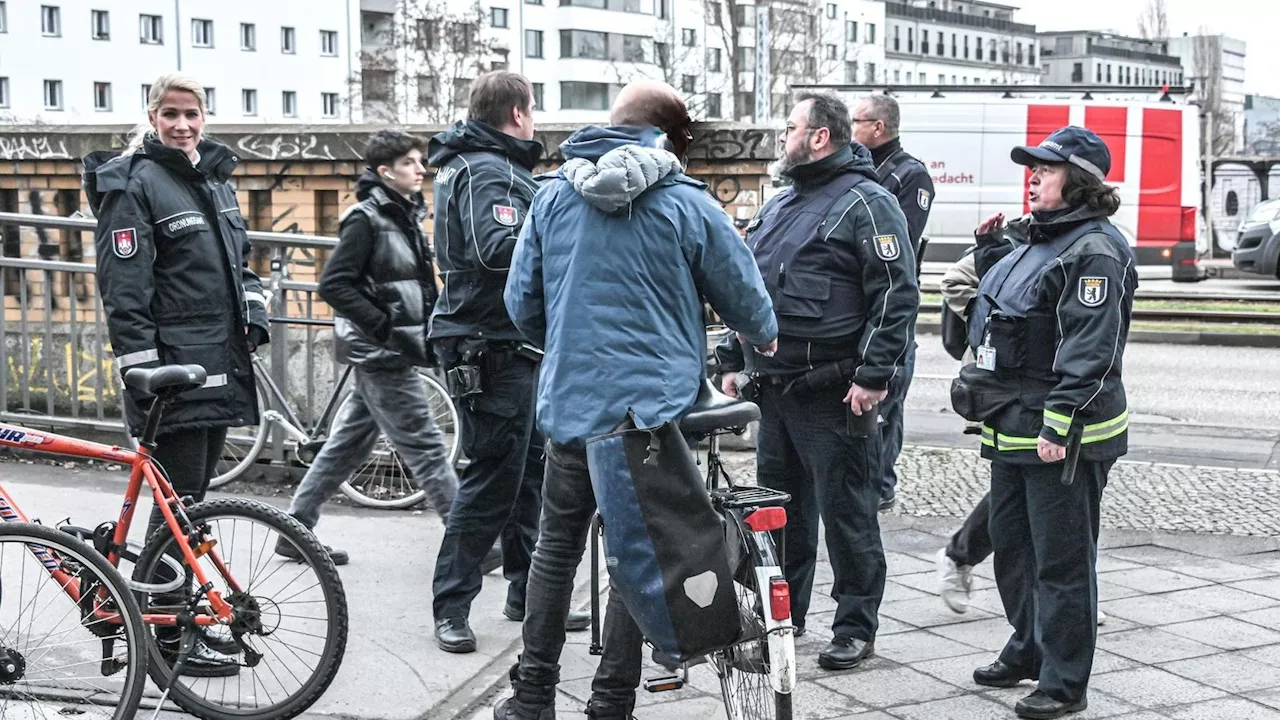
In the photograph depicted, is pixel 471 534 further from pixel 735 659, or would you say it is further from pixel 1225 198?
pixel 1225 198

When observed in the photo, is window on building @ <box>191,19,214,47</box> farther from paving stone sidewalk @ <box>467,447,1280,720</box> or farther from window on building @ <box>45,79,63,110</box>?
paving stone sidewalk @ <box>467,447,1280,720</box>

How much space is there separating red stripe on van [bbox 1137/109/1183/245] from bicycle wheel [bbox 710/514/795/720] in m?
20.3

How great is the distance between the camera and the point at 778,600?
146 inches

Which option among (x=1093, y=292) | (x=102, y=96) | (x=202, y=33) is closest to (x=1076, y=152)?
(x=1093, y=292)

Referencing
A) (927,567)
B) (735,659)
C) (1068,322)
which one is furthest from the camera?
(927,567)

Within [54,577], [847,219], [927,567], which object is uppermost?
[847,219]

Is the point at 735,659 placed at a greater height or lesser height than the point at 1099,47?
lesser

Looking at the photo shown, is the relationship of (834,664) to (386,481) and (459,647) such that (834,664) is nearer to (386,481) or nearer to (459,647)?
(459,647)

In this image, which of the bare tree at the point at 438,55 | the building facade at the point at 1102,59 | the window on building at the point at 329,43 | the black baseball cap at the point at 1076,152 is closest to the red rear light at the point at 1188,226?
the black baseball cap at the point at 1076,152

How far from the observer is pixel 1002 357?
461cm

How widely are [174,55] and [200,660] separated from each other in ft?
224

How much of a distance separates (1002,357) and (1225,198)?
1196 inches

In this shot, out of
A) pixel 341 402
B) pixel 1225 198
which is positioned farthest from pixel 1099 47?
pixel 341 402

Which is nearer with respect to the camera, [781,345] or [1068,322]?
[1068,322]
